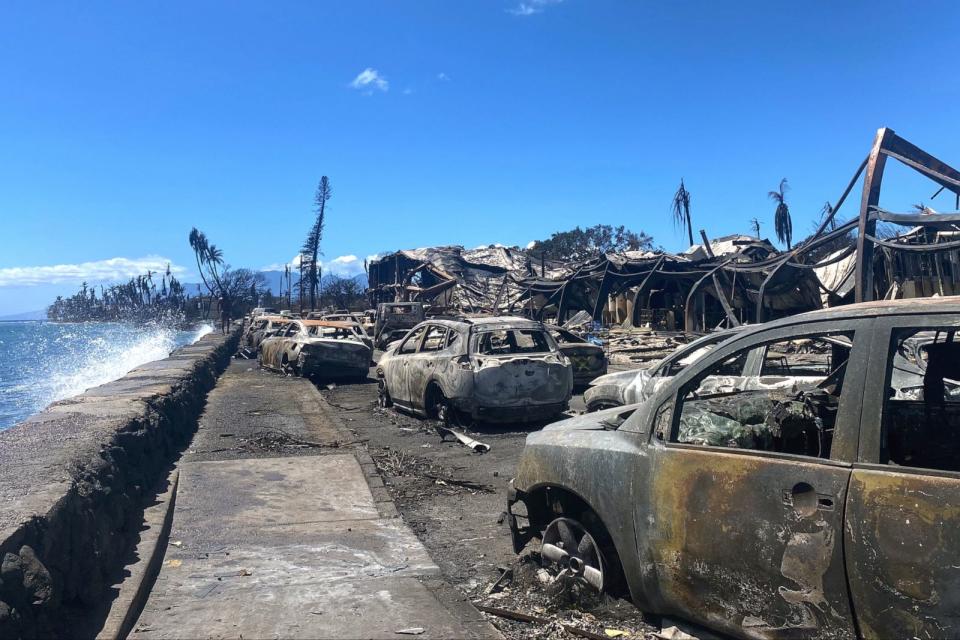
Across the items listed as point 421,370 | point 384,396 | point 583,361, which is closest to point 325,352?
point 384,396

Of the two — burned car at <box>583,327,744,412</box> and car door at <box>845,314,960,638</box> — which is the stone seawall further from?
burned car at <box>583,327,744,412</box>

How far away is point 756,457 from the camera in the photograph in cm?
316

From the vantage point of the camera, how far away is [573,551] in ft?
13.9

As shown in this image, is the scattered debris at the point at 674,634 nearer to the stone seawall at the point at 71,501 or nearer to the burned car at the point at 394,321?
the stone seawall at the point at 71,501

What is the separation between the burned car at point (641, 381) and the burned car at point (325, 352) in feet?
28.8

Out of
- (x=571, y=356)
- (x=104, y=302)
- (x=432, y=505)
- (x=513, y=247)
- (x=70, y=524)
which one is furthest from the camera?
(x=104, y=302)

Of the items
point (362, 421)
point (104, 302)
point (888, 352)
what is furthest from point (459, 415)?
point (104, 302)

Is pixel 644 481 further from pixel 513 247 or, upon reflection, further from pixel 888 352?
pixel 513 247

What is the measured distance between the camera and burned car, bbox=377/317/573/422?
382 inches

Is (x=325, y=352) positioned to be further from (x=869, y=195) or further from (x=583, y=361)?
(x=869, y=195)

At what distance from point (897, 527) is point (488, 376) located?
Answer: 718cm

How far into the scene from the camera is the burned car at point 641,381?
816cm

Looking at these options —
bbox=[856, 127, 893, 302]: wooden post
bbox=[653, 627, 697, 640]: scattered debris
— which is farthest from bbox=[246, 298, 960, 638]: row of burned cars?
bbox=[856, 127, 893, 302]: wooden post

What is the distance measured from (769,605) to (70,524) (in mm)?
3678
